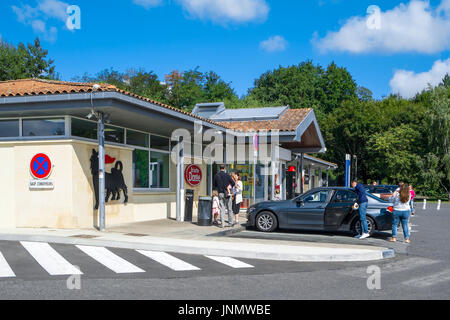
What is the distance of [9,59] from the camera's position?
43.5m

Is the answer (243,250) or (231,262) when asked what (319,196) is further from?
(231,262)

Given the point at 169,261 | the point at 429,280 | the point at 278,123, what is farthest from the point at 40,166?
the point at 278,123

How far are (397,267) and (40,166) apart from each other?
32.6ft

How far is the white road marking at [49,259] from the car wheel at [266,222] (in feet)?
20.5

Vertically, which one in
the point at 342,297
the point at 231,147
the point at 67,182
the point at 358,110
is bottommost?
the point at 342,297

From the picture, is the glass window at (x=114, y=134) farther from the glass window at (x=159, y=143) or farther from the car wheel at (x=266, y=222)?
the car wheel at (x=266, y=222)

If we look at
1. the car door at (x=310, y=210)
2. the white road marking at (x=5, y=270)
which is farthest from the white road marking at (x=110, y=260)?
the car door at (x=310, y=210)

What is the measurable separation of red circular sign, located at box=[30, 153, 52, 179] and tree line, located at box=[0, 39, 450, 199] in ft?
111

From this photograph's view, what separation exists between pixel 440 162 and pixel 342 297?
4882 centimetres

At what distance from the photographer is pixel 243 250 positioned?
10.0m

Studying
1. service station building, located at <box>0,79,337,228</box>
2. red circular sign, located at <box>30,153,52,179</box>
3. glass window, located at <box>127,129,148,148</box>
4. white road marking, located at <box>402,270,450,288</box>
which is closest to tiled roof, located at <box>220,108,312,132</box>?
service station building, located at <box>0,79,337,228</box>

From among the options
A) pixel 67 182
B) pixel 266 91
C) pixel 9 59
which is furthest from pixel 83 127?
pixel 266 91

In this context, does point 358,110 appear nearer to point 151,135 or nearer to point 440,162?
point 440,162
